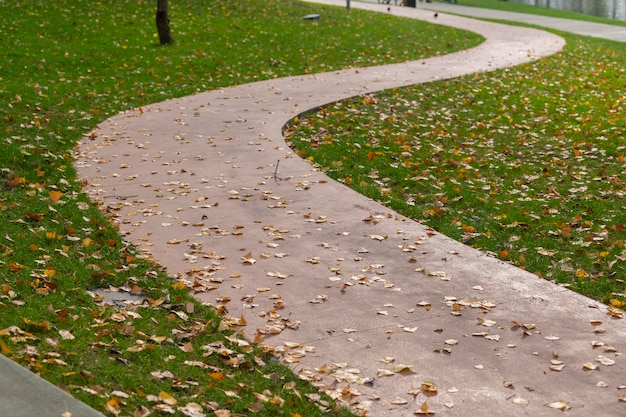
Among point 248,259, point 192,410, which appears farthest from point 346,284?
point 192,410

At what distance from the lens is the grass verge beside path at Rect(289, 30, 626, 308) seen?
793cm

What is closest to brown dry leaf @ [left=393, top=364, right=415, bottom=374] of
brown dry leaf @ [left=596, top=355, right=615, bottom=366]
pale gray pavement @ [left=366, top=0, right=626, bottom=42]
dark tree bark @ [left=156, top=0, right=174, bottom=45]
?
brown dry leaf @ [left=596, top=355, right=615, bottom=366]

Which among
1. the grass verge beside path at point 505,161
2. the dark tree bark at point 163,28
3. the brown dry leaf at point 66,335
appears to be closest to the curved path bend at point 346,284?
the grass verge beside path at point 505,161

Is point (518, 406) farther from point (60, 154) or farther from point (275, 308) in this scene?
point (60, 154)

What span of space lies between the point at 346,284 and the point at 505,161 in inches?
187

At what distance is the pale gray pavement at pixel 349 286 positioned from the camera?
17.7 feet

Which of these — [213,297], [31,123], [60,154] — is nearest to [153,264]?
[213,297]

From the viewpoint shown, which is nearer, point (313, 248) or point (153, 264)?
point (153, 264)

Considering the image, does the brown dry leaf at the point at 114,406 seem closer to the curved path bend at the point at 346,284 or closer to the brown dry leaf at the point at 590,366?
the curved path bend at the point at 346,284

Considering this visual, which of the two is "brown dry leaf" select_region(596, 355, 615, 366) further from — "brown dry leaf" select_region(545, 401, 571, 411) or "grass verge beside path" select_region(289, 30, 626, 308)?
"grass verge beside path" select_region(289, 30, 626, 308)

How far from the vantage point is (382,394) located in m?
5.22

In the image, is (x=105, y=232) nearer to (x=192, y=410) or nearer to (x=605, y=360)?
(x=192, y=410)

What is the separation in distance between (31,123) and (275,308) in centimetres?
651

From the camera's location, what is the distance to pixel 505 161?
1100 centimetres
